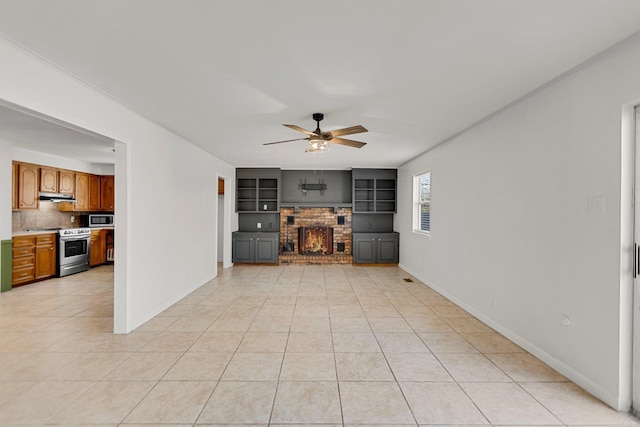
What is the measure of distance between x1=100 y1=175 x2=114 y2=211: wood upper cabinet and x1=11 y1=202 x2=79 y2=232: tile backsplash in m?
0.62

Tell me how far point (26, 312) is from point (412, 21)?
5427mm

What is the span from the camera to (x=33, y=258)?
17.3ft

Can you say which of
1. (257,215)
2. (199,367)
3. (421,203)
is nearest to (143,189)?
(199,367)

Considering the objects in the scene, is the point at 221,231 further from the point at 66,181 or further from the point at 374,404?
the point at 374,404

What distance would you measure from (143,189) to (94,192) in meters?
4.74

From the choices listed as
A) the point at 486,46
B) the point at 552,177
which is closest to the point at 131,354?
the point at 486,46

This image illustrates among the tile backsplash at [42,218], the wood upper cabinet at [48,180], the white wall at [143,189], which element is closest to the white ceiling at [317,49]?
the white wall at [143,189]

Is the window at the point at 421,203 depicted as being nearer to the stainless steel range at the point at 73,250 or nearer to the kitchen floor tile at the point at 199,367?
the kitchen floor tile at the point at 199,367

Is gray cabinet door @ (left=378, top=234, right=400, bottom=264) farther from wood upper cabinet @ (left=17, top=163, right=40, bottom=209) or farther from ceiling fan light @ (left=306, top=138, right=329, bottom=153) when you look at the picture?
wood upper cabinet @ (left=17, top=163, right=40, bottom=209)

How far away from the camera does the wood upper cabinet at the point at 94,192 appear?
6797mm

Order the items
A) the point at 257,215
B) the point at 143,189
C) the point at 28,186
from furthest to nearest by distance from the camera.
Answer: the point at 257,215 < the point at 28,186 < the point at 143,189

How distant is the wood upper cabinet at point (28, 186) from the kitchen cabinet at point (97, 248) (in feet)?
4.26

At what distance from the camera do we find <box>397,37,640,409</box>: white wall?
2027mm

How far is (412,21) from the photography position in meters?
1.71
